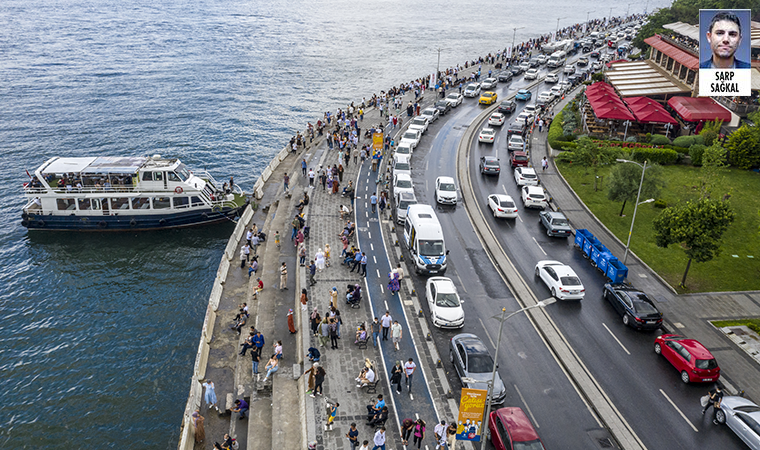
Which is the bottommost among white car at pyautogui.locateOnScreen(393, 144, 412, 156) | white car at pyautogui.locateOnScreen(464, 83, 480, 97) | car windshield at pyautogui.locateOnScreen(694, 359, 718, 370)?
car windshield at pyautogui.locateOnScreen(694, 359, 718, 370)

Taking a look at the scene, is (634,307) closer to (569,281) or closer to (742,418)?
(569,281)

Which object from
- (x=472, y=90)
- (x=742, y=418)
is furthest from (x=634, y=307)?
(x=472, y=90)

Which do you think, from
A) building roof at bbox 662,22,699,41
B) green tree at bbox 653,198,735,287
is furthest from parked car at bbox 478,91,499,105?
green tree at bbox 653,198,735,287

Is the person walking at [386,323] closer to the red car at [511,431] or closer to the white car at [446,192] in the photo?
the red car at [511,431]

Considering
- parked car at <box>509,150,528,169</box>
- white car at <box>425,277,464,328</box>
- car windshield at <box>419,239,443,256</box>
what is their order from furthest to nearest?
parked car at <box>509,150,528,169</box> → car windshield at <box>419,239,443,256</box> → white car at <box>425,277,464,328</box>

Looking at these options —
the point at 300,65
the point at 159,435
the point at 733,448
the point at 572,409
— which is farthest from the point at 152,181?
the point at 300,65

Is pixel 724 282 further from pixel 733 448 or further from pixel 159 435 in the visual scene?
pixel 159 435

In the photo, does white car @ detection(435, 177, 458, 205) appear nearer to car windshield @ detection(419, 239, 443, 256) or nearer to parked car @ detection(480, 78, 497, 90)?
car windshield @ detection(419, 239, 443, 256)
